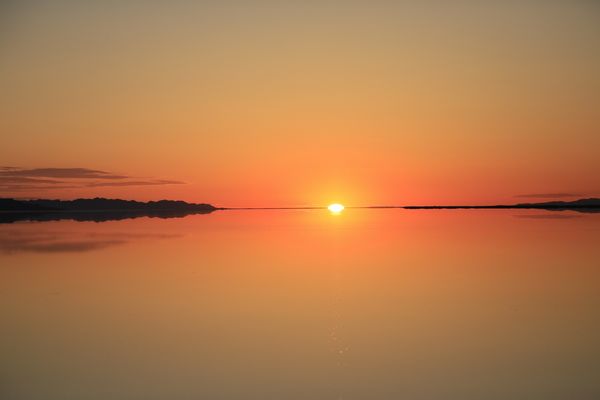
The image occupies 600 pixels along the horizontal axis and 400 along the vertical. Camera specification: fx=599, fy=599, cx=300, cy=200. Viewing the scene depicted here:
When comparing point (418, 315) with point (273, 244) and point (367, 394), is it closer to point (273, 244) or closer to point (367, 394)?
point (367, 394)

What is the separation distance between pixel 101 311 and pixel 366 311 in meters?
6.84

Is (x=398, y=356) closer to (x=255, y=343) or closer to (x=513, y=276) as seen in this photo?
(x=255, y=343)

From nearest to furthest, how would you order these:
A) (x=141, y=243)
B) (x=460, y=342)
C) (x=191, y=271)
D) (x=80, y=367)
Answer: (x=80, y=367) → (x=460, y=342) → (x=191, y=271) → (x=141, y=243)

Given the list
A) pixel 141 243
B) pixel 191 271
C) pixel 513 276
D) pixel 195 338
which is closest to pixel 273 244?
pixel 141 243

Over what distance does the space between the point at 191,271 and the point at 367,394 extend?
1490 cm

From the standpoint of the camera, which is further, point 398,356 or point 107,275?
point 107,275

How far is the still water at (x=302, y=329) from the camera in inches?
381

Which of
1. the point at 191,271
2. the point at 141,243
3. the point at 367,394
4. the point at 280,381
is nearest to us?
the point at 367,394

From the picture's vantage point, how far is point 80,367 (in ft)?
34.8

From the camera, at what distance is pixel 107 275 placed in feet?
72.4

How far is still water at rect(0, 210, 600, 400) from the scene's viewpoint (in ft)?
31.8

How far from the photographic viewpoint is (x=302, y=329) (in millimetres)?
13320

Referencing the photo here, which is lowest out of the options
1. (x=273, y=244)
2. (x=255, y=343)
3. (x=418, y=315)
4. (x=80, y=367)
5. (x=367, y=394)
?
(x=367, y=394)

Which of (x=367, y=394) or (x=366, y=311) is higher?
(x=366, y=311)
